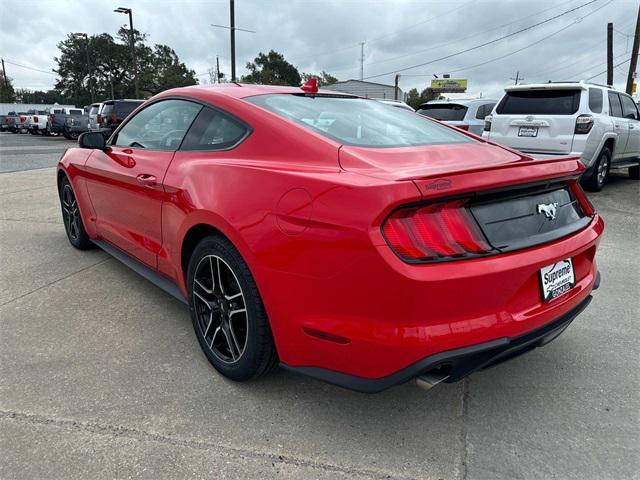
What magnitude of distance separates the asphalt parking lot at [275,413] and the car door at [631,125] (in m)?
6.73

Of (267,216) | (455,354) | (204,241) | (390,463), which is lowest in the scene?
(390,463)

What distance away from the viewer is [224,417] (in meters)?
2.19

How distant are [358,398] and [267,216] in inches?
40.3

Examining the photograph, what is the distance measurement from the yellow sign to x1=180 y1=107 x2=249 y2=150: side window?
88.1m

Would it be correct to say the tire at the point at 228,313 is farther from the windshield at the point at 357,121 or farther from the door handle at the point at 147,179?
the windshield at the point at 357,121

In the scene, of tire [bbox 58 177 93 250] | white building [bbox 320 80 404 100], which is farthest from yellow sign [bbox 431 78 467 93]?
tire [bbox 58 177 93 250]

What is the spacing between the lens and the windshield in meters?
2.36

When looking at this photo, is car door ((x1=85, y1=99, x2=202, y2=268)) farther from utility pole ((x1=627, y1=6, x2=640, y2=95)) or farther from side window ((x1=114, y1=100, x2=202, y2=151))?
utility pole ((x1=627, y1=6, x2=640, y2=95))

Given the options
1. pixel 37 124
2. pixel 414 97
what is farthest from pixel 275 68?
pixel 37 124

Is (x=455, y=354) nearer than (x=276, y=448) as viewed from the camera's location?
Yes

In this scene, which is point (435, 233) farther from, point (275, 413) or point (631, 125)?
point (631, 125)

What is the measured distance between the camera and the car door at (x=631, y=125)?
866 cm

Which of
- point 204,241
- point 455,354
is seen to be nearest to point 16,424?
point 204,241

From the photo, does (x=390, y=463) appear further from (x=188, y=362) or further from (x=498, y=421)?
(x=188, y=362)
